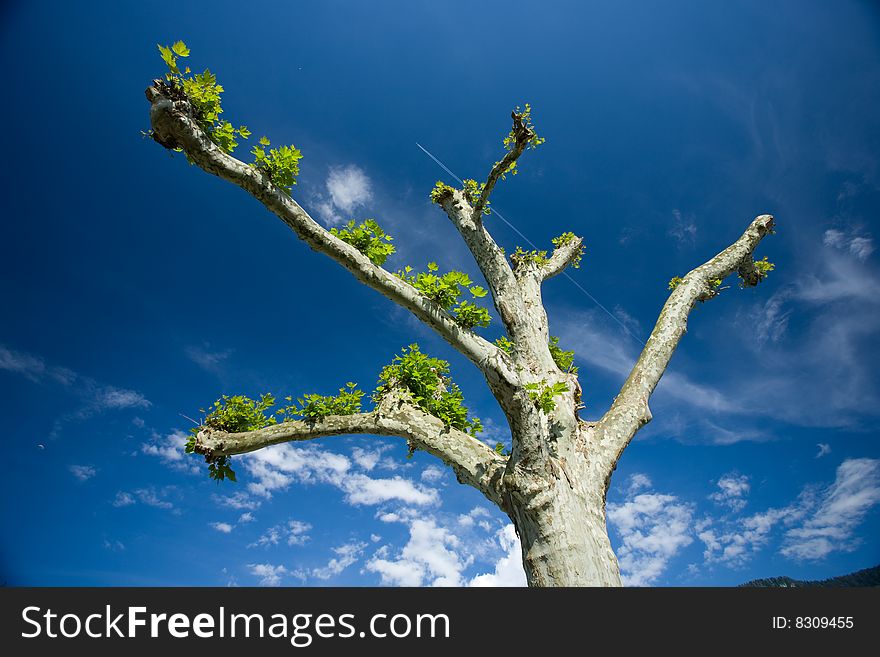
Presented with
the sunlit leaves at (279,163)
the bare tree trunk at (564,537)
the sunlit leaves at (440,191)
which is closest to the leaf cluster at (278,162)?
the sunlit leaves at (279,163)

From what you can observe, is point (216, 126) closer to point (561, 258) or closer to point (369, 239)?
point (369, 239)

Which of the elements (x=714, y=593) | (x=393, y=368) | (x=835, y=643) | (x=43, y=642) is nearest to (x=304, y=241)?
(x=393, y=368)

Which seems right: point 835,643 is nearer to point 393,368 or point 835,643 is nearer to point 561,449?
point 561,449

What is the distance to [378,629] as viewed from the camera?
289 centimetres

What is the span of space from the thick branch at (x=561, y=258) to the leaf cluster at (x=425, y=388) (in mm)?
2497

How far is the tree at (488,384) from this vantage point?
167 inches

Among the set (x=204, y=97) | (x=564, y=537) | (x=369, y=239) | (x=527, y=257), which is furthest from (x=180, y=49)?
(x=564, y=537)

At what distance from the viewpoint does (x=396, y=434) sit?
5387mm

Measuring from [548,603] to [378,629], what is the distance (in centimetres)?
129

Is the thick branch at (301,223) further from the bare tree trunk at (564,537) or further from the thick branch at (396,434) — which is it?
the bare tree trunk at (564,537)

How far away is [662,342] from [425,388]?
135 inches

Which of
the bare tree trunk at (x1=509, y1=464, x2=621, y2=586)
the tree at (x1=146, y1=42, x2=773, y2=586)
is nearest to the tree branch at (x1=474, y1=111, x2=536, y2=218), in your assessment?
the tree at (x1=146, y1=42, x2=773, y2=586)

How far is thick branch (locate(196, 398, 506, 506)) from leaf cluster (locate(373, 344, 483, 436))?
0.41 metres

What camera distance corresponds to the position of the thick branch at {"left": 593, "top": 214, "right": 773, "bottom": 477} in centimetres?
496
